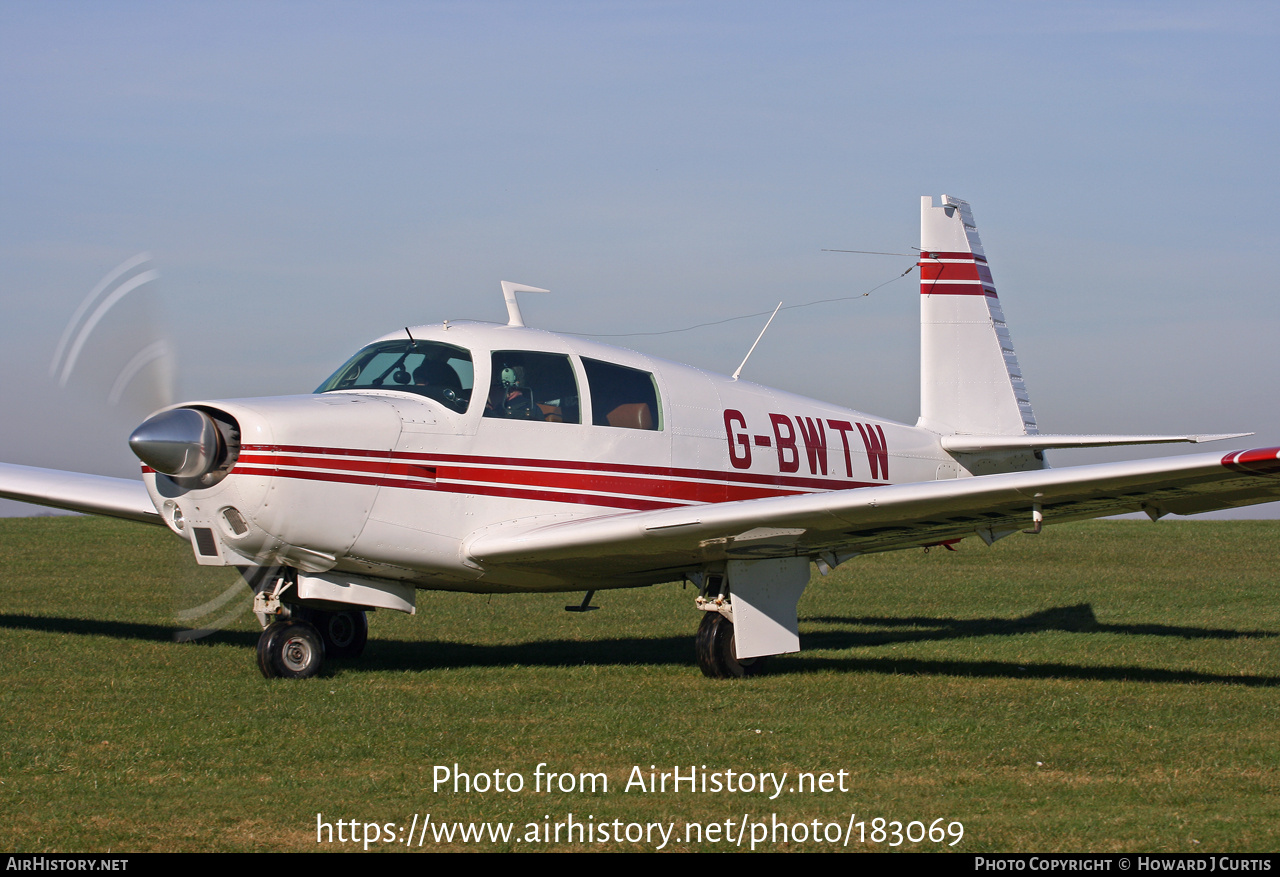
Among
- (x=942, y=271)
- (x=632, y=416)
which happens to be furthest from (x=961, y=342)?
(x=632, y=416)

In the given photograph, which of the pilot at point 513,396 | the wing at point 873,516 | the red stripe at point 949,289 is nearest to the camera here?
the wing at point 873,516

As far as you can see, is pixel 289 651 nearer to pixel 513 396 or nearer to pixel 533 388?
Result: pixel 513 396

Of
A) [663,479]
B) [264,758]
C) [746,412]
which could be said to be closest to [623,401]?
[663,479]

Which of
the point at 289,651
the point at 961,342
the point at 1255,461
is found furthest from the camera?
the point at 961,342

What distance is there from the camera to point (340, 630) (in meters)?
10.4

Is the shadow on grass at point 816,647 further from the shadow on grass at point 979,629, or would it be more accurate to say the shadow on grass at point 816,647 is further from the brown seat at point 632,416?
the brown seat at point 632,416

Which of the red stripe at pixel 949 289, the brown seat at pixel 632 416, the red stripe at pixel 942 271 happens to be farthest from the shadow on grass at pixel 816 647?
the red stripe at pixel 942 271

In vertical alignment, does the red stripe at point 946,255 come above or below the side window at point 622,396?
above

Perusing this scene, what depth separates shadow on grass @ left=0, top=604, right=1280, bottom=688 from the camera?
9.57m

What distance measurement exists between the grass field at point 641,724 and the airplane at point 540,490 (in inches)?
28.0

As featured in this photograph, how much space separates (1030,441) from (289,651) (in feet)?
24.1

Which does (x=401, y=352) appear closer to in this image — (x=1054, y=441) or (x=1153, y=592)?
(x=1054, y=441)

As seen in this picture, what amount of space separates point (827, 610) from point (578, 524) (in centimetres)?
684

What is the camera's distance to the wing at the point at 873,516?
7.49 m
